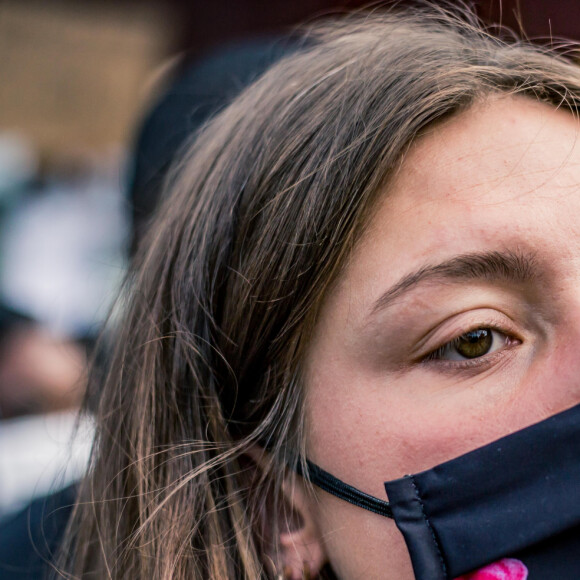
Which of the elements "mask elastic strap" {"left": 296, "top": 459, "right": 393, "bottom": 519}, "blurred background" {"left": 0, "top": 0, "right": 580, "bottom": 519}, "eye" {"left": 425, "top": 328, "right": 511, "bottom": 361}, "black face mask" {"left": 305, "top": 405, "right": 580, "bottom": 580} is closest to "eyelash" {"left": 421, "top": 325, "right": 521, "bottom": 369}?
"eye" {"left": 425, "top": 328, "right": 511, "bottom": 361}

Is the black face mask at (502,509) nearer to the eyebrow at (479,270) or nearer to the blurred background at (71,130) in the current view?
the eyebrow at (479,270)

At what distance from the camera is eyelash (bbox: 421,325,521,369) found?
3.99 feet

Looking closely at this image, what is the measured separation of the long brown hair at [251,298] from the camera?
1335mm

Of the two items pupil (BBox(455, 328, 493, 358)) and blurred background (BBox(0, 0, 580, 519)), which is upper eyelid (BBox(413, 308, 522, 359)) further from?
blurred background (BBox(0, 0, 580, 519))

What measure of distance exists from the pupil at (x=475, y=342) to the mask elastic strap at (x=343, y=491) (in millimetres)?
305

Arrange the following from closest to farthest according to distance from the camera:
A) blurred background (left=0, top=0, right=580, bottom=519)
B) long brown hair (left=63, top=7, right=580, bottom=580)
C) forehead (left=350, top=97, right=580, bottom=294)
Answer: forehead (left=350, top=97, right=580, bottom=294) < long brown hair (left=63, top=7, right=580, bottom=580) < blurred background (left=0, top=0, right=580, bottom=519)

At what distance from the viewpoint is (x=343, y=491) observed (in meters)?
1.27

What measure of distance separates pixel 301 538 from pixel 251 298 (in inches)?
19.3

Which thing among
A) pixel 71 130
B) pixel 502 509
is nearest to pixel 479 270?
pixel 502 509

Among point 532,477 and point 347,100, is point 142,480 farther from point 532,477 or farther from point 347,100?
point 347,100

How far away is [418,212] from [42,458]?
2318mm

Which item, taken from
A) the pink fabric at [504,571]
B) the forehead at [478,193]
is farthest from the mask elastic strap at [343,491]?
the forehead at [478,193]

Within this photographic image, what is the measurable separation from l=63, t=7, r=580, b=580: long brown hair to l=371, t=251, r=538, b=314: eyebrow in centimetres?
15

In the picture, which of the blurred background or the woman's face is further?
the blurred background
